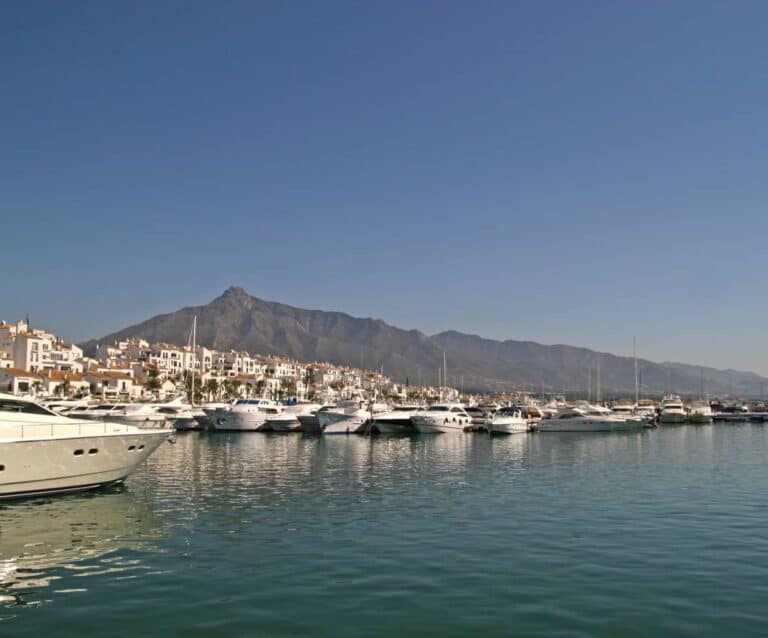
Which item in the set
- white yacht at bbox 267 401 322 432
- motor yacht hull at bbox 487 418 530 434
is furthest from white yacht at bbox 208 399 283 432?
motor yacht hull at bbox 487 418 530 434

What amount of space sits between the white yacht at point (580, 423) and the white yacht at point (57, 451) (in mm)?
56878

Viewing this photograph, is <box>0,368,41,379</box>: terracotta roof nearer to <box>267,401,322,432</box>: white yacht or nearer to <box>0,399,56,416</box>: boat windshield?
<box>267,401,322,432</box>: white yacht

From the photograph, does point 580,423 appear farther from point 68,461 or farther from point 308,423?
point 68,461

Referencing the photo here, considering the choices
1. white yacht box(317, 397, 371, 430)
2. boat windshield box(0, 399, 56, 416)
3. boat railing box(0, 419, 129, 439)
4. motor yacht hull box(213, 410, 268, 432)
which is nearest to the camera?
boat railing box(0, 419, 129, 439)

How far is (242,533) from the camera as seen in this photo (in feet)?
67.6

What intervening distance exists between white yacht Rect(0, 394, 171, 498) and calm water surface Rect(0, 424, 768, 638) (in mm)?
780

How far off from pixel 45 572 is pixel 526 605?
419 inches

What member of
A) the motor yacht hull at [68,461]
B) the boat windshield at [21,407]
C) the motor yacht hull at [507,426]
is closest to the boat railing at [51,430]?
the motor yacht hull at [68,461]

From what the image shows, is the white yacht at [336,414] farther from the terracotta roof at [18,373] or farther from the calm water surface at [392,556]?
the terracotta roof at [18,373]

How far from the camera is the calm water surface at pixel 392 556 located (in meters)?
13.2

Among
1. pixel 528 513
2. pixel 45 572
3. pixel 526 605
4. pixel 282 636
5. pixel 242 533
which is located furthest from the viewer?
pixel 528 513

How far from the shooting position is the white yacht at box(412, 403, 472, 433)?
73.1 m

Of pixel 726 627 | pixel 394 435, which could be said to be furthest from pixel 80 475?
pixel 394 435

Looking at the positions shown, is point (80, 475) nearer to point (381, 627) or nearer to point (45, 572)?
point (45, 572)
